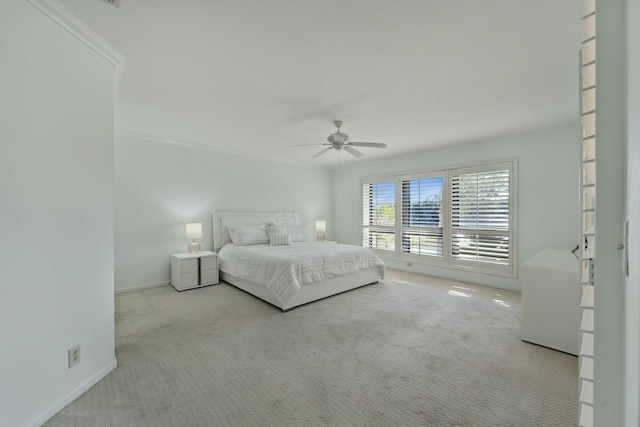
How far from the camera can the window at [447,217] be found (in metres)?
4.47

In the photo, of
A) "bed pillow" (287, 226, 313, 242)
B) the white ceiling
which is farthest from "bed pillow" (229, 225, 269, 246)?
the white ceiling

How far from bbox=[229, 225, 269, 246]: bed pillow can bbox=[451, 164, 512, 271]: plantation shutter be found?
3556 millimetres

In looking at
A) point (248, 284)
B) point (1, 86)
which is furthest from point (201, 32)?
point (248, 284)

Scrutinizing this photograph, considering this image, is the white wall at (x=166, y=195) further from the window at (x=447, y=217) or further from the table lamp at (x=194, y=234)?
the window at (x=447, y=217)

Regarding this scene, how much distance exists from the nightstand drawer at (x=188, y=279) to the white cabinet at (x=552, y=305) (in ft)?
14.5

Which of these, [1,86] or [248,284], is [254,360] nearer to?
[248,284]

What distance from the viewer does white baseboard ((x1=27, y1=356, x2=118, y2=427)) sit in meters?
1.61

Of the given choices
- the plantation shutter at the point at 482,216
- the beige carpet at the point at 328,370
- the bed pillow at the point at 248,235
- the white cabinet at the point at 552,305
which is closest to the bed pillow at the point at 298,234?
the bed pillow at the point at 248,235

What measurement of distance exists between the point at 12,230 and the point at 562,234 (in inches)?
226

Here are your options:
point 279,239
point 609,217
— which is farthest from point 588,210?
point 279,239

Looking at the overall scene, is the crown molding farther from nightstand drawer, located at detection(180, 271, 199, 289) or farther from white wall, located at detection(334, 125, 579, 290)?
white wall, located at detection(334, 125, 579, 290)

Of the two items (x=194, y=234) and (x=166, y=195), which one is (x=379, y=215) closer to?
(x=194, y=234)

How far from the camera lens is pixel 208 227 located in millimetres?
5129

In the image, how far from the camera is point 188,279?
173 inches
